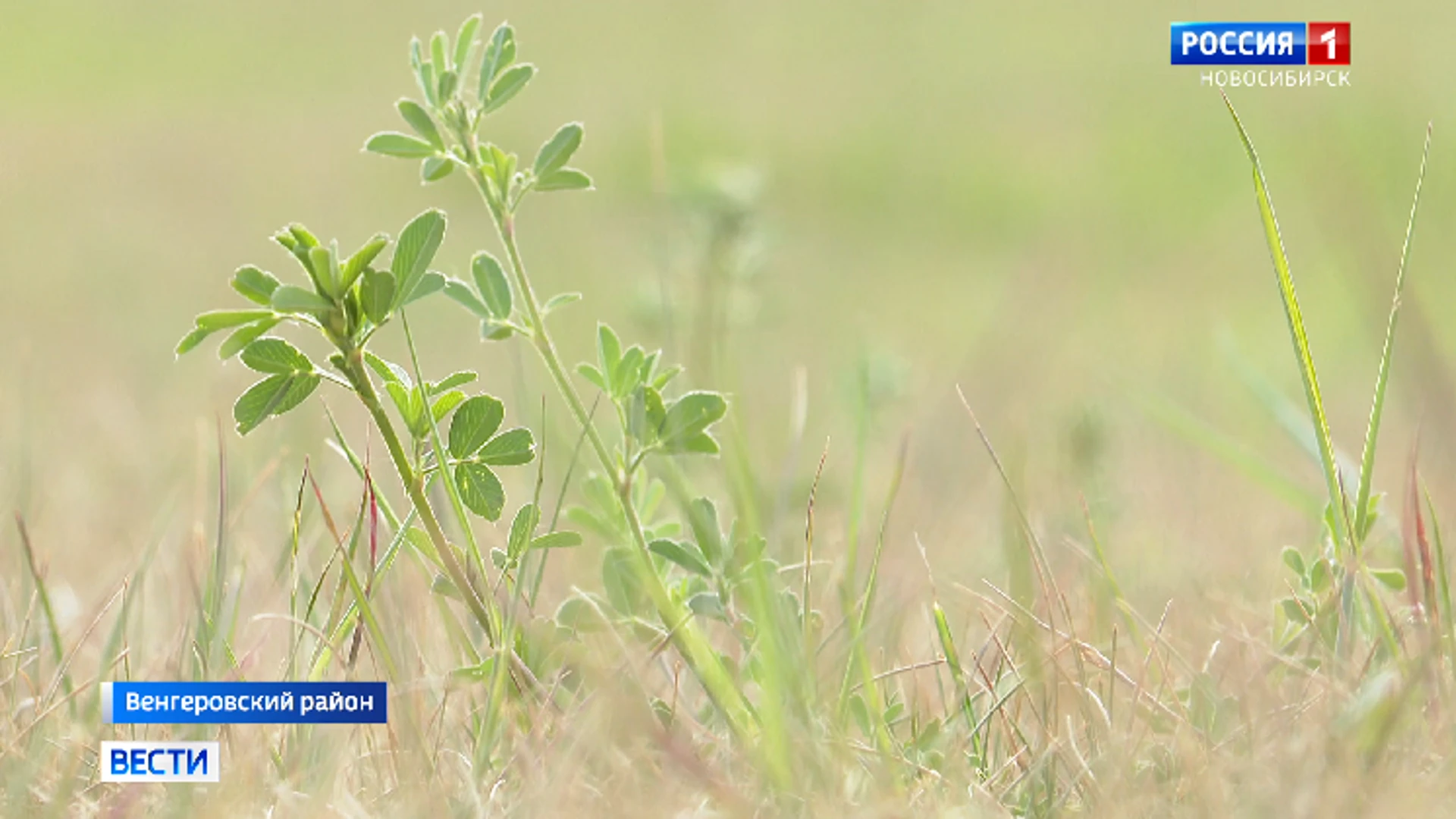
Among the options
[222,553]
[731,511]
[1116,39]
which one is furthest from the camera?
[1116,39]

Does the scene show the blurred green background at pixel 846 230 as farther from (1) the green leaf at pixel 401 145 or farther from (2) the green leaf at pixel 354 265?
(2) the green leaf at pixel 354 265

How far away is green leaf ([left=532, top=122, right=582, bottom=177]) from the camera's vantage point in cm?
122

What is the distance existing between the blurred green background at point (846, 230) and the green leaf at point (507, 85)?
289 mm

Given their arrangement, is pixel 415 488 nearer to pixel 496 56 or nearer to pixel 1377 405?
pixel 496 56

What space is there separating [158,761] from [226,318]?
0.37 m

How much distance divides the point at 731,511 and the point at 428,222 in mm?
1712

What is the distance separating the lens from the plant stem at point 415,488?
1083mm

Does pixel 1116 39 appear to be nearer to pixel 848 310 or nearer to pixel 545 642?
pixel 848 310

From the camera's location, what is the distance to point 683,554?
3.99ft

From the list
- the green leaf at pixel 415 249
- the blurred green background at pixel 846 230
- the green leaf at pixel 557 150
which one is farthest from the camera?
the blurred green background at pixel 846 230

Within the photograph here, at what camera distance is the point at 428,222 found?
1.13 m

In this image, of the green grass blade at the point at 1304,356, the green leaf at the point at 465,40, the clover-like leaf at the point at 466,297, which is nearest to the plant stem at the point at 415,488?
the clover-like leaf at the point at 466,297

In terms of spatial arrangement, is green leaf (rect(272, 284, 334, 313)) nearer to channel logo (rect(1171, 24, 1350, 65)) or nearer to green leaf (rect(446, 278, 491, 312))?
green leaf (rect(446, 278, 491, 312))

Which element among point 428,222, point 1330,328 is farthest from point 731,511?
point 1330,328
